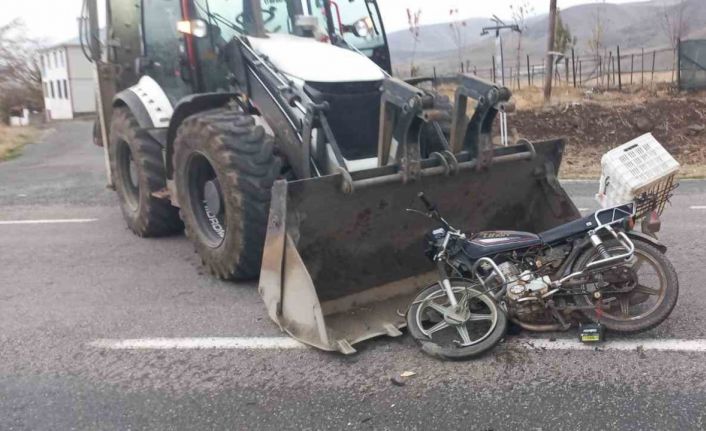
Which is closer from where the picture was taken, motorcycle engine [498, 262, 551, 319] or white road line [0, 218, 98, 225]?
motorcycle engine [498, 262, 551, 319]

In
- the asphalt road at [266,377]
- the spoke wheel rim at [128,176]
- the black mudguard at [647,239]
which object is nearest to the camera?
the asphalt road at [266,377]

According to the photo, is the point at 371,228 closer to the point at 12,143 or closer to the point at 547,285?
the point at 547,285

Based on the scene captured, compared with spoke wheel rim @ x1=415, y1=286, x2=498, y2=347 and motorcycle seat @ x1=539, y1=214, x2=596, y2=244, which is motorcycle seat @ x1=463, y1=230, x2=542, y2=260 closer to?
motorcycle seat @ x1=539, y1=214, x2=596, y2=244

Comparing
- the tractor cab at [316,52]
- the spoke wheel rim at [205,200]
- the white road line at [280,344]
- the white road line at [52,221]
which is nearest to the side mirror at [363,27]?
the tractor cab at [316,52]

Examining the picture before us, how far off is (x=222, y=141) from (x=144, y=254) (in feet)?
7.02

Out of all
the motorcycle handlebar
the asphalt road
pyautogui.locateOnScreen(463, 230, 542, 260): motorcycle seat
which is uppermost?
→ the motorcycle handlebar

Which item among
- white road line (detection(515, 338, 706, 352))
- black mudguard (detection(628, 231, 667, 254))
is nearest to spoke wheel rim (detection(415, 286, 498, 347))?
white road line (detection(515, 338, 706, 352))

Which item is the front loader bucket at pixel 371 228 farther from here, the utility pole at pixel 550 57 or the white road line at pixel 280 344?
the utility pole at pixel 550 57

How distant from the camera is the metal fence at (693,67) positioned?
1816cm

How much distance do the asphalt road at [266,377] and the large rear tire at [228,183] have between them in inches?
12.2

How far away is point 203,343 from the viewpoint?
4.26m

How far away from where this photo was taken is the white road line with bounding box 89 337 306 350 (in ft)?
13.7

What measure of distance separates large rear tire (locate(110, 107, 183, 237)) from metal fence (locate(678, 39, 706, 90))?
16.1m

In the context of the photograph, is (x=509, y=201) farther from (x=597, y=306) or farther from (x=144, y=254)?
(x=144, y=254)
